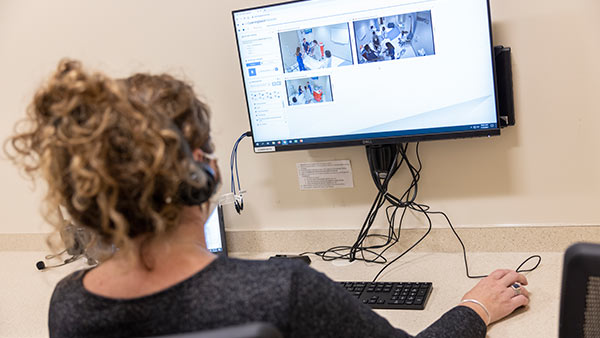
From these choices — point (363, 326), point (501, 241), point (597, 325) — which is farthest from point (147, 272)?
point (501, 241)

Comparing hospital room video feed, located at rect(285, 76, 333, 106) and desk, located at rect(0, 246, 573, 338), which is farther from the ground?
hospital room video feed, located at rect(285, 76, 333, 106)

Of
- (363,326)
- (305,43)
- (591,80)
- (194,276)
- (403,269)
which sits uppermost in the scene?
(305,43)

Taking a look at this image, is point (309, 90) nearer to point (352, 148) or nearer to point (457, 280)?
point (352, 148)

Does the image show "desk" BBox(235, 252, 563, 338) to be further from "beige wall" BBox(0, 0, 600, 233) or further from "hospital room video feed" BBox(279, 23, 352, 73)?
"hospital room video feed" BBox(279, 23, 352, 73)

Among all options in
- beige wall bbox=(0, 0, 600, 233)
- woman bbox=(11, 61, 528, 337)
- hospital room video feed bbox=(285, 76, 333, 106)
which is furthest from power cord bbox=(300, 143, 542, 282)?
woman bbox=(11, 61, 528, 337)

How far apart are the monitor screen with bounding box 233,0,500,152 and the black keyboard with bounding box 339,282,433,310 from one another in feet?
1.32

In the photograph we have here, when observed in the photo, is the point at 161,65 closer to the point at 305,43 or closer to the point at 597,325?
the point at 305,43

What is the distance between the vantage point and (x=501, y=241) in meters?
1.72

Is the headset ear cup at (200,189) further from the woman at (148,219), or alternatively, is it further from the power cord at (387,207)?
the power cord at (387,207)

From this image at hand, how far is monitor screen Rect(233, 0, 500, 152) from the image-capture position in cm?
154

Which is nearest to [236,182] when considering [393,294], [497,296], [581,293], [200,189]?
[393,294]

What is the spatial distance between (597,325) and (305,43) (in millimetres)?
1112

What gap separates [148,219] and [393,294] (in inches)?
32.7

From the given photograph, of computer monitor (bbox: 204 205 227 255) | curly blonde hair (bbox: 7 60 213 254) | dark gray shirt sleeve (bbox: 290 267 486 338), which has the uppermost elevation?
curly blonde hair (bbox: 7 60 213 254)
